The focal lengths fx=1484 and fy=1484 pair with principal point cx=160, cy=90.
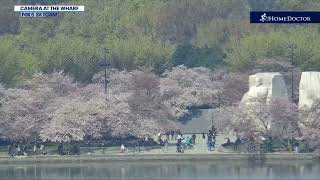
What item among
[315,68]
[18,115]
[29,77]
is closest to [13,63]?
[29,77]

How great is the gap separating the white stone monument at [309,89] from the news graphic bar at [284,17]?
9.69ft

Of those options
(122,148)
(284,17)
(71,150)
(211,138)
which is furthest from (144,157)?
(284,17)

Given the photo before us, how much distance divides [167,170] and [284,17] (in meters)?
16.0

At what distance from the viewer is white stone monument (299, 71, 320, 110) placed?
76.9 meters

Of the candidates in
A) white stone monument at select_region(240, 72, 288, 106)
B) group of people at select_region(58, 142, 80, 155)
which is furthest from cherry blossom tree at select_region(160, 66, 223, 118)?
group of people at select_region(58, 142, 80, 155)

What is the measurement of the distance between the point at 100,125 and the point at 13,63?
1416 centimetres

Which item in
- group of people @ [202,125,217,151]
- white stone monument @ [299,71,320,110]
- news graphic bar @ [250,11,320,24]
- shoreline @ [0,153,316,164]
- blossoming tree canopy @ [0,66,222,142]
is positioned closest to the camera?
shoreline @ [0,153,316,164]

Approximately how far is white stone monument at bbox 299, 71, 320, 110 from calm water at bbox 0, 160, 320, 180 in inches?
347

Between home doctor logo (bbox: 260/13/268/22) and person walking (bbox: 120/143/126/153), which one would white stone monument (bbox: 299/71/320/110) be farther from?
person walking (bbox: 120/143/126/153)

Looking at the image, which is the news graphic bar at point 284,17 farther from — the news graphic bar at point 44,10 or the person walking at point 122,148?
the news graphic bar at point 44,10

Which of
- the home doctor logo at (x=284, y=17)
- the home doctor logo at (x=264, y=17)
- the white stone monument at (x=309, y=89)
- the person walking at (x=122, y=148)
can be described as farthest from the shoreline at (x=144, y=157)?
the home doctor logo at (x=264, y=17)

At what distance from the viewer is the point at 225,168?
6612cm

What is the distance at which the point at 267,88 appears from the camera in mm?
78500

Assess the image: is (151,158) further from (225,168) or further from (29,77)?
(29,77)
